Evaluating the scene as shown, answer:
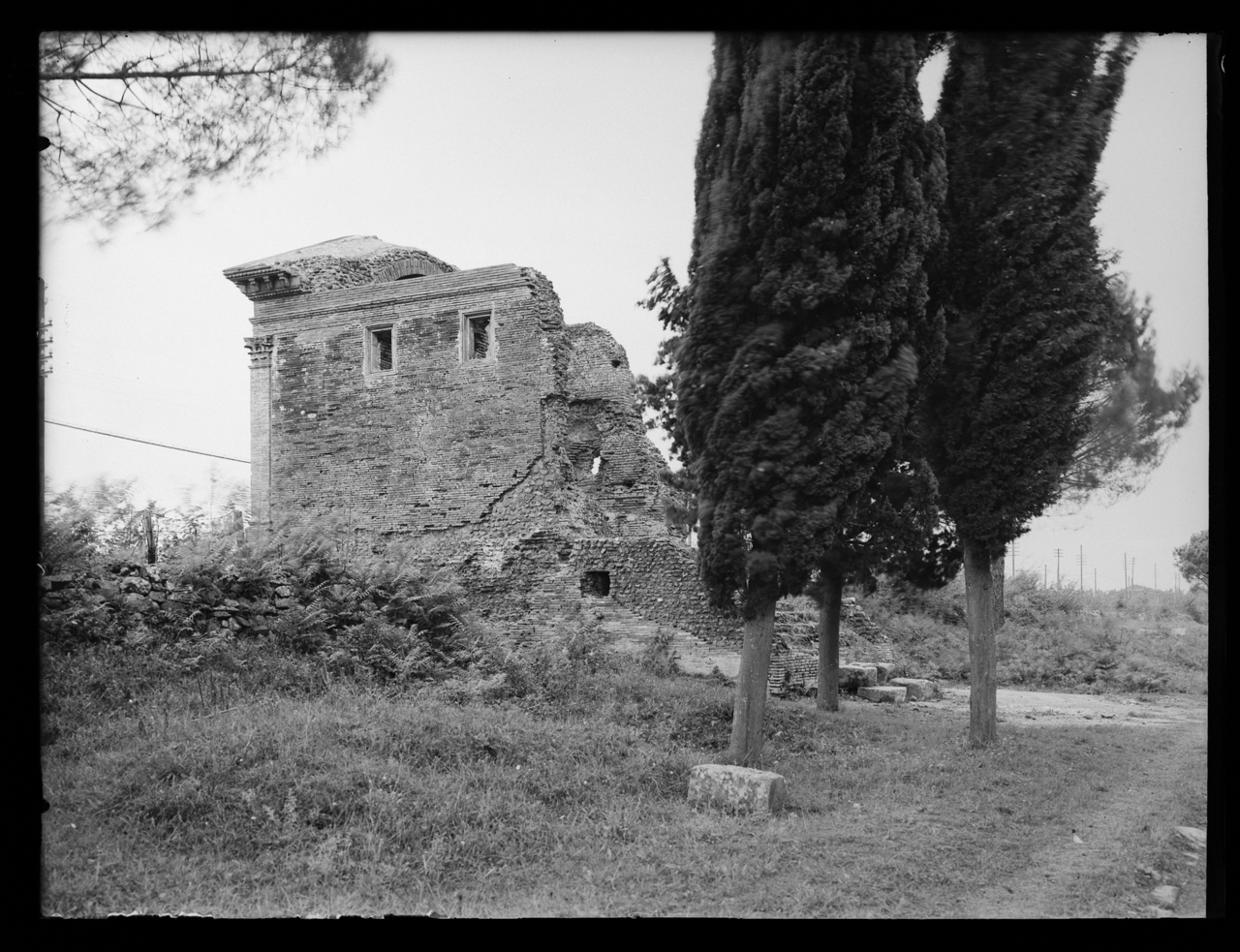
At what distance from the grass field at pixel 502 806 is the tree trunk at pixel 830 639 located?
1772 millimetres

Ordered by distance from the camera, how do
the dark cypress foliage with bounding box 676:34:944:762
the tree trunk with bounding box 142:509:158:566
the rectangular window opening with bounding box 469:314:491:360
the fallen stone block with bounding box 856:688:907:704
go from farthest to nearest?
the rectangular window opening with bounding box 469:314:491:360
the fallen stone block with bounding box 856:688:907:704
the tree trunk with bounding box 142:509:158:566
the dark cypress foliage with bounding box 676:34:944:762

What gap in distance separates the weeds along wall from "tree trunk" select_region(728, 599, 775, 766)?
6.66 m

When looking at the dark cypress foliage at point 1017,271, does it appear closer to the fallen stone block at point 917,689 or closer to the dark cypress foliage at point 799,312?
the dark cypress foliage at point 799,312

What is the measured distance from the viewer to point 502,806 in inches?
269

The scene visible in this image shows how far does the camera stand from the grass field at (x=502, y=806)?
227 inches

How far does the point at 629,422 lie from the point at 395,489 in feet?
15.3

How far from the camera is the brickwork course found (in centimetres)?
1598

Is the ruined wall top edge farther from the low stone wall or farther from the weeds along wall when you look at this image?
the low stone wall

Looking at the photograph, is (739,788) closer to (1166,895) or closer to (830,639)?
(1166,895)

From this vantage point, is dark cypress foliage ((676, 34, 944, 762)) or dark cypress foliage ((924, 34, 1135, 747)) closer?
dark cypress foliage ((676, 34, 944, 762))

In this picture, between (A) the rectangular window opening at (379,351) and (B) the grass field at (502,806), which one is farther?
(A) the rectangular window opening at (379,351)

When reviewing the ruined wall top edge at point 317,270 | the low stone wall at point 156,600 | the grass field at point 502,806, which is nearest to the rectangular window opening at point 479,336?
the ruined wall top edge at point 317,270

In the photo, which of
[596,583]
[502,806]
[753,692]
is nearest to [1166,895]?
[753,692]

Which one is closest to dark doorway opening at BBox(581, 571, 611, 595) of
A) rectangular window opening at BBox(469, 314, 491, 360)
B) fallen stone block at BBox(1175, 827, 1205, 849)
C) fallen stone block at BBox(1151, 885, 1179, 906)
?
rectangular window opening at BBox(469, 314, 491, 360)
